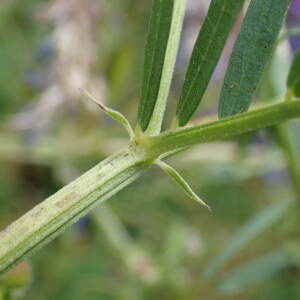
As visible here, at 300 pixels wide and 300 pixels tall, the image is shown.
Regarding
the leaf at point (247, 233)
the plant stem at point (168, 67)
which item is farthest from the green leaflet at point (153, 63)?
the leaf at point (247, 233)

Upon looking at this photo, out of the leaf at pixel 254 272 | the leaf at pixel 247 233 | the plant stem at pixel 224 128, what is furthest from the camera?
the leaf at pixel 254 272

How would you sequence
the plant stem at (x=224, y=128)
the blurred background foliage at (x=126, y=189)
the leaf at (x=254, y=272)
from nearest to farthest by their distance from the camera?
1. the plant stem at (x=224, y=128)
2. the leaf at (x=254, y=272)
3. the blurred background foliage at (x=126, y=189)

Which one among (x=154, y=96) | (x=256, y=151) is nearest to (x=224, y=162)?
(x=256, y=151)

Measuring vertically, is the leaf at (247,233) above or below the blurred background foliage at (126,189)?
below

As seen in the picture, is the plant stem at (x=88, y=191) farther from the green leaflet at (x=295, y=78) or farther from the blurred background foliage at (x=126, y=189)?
the blurred background foliage at (x=126, y=189)

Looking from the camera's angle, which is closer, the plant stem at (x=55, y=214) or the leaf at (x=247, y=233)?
the plant stem at (x=55, y=214)

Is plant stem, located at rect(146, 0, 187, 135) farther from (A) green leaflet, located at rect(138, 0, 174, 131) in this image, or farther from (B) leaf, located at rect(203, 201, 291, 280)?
(B) leaf, located at rect(203, 201, 291, 280)

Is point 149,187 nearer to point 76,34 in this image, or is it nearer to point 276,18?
point 76,34

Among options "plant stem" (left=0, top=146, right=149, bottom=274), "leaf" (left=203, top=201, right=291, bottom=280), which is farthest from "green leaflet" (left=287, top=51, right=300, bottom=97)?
"leaf" (left=203, top=201, right=291, bottom=280)

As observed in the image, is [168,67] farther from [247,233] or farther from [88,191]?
[247,233]
